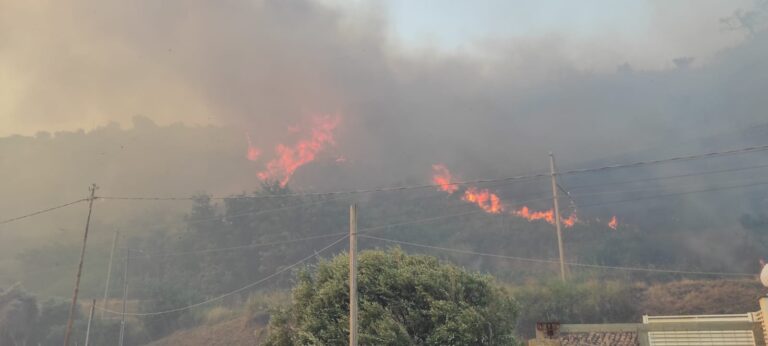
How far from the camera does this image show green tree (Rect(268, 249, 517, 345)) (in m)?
23.6

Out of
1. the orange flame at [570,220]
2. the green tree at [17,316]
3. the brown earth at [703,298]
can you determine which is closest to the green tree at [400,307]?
the brown earth at [703,298]

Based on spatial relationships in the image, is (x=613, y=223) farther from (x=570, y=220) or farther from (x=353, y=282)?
(x=353, y=282)

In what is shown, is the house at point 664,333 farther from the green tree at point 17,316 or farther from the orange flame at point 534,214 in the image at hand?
the orange flame at point 534,214

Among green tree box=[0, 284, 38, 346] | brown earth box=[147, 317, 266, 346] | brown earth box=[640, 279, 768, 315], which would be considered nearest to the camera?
brown earth box=[640, 279, 768, 315]

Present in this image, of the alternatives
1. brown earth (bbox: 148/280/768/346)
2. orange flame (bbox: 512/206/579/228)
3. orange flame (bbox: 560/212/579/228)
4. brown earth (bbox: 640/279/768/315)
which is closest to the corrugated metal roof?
brown earth (bbox: 640/279/768/315)

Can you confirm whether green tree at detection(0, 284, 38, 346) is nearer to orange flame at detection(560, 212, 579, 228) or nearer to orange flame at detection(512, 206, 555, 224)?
orange flame at detection(512, 206, 555, 224)

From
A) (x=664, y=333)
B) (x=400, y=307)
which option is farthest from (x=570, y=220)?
(x=400, y=307)

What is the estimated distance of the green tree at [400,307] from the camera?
77.3 ft

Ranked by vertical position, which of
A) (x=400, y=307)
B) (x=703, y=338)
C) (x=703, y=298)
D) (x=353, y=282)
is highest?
(x=703, y=298)

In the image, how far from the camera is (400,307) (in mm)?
25219

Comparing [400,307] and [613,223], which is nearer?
[400,307]

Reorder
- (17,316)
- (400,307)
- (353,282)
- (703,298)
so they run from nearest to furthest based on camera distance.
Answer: (353,282) → (400,307) → (703,298) → (17,316)

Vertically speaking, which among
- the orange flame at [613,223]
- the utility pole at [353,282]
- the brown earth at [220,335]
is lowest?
the brown earth at [220,335]

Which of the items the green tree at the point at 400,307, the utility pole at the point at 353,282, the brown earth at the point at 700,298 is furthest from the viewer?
the brown earth at the point at 700,298
